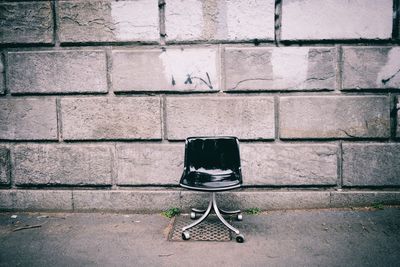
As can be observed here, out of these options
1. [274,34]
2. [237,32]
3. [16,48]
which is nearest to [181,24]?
[237,32]

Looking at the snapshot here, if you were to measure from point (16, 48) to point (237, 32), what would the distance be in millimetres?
2704

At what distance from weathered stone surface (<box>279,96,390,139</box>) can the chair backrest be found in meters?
0.83

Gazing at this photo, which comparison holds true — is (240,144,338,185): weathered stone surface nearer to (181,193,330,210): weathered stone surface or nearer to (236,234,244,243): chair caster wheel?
(181,193,330,210): weathered stone surface

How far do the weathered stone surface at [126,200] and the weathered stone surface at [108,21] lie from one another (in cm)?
187

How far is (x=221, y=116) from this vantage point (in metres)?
3.78

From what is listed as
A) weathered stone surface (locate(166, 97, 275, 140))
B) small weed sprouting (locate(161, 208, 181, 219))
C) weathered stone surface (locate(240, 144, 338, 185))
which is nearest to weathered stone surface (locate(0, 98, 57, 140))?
weathered stone surface (locate(166, 97, 275, 140))

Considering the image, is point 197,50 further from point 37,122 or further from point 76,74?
point 37,122

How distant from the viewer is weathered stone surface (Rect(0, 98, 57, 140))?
387cm

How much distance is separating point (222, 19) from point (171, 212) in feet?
7.85

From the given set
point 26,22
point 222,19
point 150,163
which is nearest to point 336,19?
point 222,19

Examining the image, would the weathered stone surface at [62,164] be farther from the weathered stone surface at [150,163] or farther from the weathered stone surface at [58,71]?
the weathered stone surface at [58,71]

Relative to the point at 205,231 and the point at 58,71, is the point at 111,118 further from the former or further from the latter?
the point at 205,231

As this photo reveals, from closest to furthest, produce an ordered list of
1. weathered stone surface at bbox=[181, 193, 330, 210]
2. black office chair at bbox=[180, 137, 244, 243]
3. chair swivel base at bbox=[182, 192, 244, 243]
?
1. chair swivel base at bbox=[182, 192, 244, 243]
2. black office chair at bbox=[180, 137, 244, 243]
3. weathered stone surface at bbox=[181, 193, 330, 210]

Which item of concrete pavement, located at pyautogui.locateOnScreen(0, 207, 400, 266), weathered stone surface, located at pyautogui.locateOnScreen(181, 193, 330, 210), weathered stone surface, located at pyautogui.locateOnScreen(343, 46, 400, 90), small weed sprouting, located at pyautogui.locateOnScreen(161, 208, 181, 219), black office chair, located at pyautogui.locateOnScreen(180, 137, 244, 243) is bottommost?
concrete pavement, located at pyautogui.locateOnScreen(0, 207, 400, 266)
